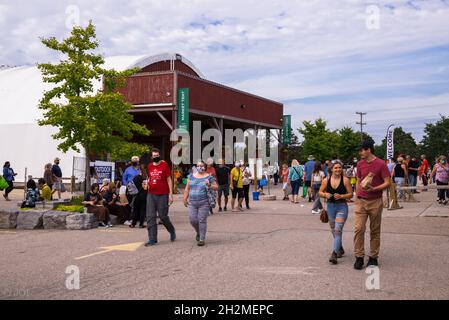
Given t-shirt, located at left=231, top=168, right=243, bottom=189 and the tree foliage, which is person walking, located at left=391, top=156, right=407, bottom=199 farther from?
the tree foliage

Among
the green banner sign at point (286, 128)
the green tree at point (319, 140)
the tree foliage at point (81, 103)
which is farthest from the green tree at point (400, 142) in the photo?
the tree foliage at point (81, 103)

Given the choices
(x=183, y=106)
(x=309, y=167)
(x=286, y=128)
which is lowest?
(x=309, y=167)

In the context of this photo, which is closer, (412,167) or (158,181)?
(158,181)

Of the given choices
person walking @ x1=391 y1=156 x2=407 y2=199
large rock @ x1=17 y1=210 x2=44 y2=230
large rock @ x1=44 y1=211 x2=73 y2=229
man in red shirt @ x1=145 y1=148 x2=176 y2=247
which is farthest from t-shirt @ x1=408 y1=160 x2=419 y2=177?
large rock @ x1=17 y1=210 x2=44 y2=230

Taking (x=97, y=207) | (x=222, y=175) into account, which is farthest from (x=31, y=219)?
(x=222, y=175)

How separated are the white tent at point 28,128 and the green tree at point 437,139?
34902 millimetres

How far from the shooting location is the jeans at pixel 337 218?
25.4ft

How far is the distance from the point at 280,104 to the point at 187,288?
38725 millimetres

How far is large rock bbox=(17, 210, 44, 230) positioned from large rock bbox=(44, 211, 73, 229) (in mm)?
158

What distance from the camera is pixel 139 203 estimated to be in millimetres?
12438

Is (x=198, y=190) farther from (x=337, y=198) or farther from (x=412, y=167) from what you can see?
(x=412, y=167)

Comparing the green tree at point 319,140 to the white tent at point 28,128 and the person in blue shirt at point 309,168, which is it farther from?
the person in blue shirt at point 309,168

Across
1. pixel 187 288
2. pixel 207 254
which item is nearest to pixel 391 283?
pixel 187 288

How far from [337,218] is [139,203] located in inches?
233
